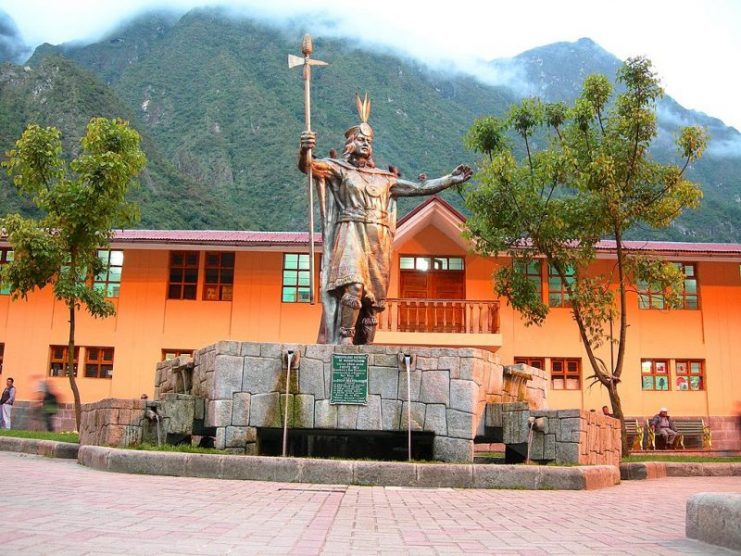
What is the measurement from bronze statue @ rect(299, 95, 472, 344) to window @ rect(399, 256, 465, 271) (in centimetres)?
1280

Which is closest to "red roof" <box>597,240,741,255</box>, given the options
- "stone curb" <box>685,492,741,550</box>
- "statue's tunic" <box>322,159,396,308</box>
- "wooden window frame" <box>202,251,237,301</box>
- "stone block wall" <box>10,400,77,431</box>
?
"wooden window frame" <box>202,251,237,301</box>

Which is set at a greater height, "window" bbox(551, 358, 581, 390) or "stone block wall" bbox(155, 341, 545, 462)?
"window" bbox(551, 358, 581, 390)

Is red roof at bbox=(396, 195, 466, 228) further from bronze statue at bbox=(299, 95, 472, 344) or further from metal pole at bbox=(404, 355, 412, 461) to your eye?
metal pole at bbox=(404, 355, 412, 461)

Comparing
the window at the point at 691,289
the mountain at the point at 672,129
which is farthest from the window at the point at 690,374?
the mountain at the point at 672,129

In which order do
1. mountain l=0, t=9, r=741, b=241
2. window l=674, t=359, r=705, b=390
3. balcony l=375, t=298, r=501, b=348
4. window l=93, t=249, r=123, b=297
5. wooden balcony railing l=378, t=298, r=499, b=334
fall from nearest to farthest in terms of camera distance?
1. balcony l=375, t=298, r=501, b=348
2. wooden balcony railing l=378, t=298, r=499, b=334
3. window l=674, t=359, r=705, b=390
4. window l=93, t=249, r=123, b=297
5. mountain l=0, t=9, r=741, b=241

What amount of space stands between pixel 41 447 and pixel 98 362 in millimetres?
12017

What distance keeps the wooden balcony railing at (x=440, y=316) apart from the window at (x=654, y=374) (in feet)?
15.6

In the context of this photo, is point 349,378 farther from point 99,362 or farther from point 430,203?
point 99,362

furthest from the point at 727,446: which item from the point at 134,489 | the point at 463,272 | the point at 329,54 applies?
the point at 329,54

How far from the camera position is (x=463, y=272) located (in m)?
22.5

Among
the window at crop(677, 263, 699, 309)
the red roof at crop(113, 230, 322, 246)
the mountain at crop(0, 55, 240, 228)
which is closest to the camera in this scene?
the red roof at crop(113, 230, 322, 246)

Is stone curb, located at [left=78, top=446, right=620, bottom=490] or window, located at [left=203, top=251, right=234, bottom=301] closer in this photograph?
stone curb, located at [left=78, top=446, right=620, bottom=490]

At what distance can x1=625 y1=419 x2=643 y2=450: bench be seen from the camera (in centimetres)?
2024

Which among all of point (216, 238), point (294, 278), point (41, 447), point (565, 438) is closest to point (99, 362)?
point (216, 238)
